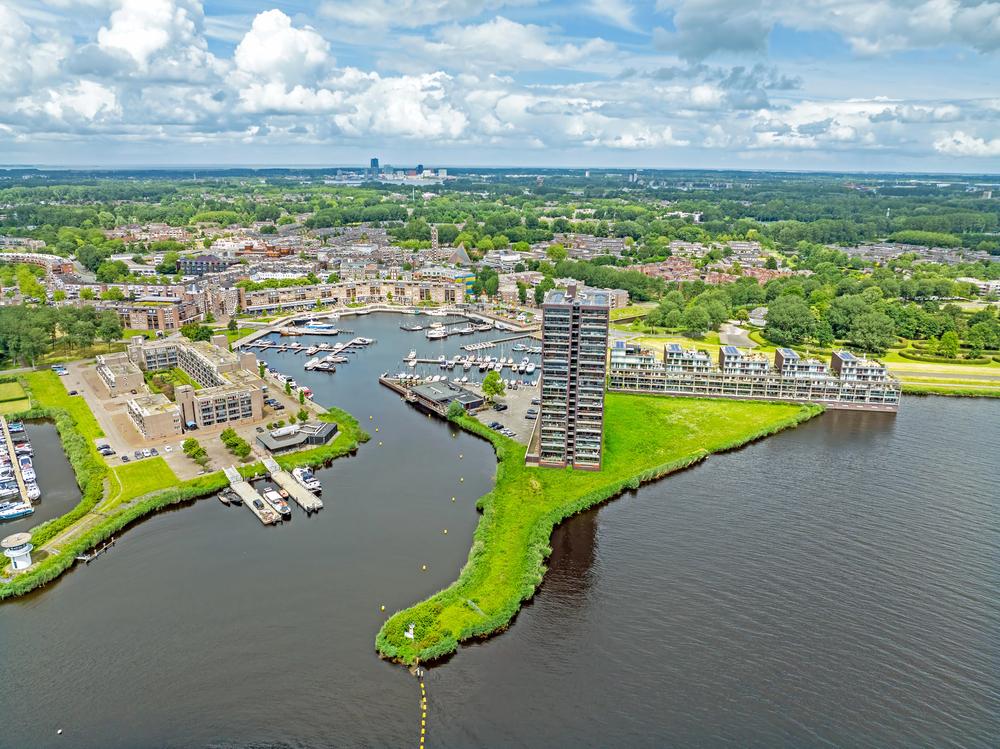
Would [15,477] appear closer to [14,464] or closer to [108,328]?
[14,464]

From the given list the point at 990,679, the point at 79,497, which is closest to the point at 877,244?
the point at 990,679

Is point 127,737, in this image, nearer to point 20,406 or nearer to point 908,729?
point 908,729

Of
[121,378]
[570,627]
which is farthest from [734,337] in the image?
[121,378]

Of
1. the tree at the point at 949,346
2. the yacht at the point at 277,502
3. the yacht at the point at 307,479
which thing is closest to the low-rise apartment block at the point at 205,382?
the yacht at the point at 307,479

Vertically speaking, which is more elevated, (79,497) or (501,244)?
(501,244)

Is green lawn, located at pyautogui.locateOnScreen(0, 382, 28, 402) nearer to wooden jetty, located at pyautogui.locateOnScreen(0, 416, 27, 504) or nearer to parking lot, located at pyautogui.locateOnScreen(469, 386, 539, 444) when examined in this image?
wooden jetty, located at pyautogui.locateOnScreen(0, 416, 27, 504)

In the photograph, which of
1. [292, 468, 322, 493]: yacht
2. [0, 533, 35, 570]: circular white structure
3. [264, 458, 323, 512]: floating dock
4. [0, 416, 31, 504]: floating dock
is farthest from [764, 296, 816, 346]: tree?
[0, 533, 35, 570]: circular white structure
